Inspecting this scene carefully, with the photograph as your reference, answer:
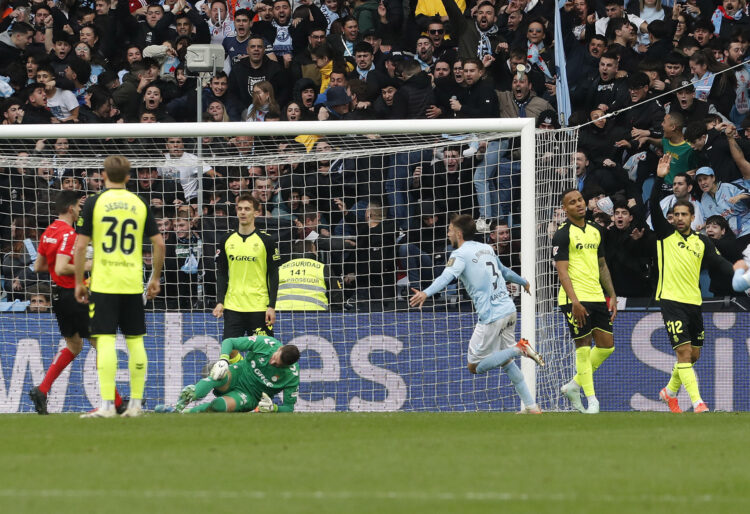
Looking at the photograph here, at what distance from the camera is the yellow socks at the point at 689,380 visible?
41.6 ft

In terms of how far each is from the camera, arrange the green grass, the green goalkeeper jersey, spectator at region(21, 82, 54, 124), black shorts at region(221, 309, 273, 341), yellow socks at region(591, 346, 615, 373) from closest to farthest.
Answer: the green grass, the green goalkeeper jersey, black shorts at region(221, 309, 273, 341), yellow socks at region(591, 346, 615, 373), spectator at region(21, 82, 54, 124)

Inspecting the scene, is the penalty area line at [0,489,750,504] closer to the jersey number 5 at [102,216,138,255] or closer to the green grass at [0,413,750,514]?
the green grass at [0,413,750,514]

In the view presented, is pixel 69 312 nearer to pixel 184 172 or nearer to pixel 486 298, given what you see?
pixel 486 298

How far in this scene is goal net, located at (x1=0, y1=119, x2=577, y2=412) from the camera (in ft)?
48.4

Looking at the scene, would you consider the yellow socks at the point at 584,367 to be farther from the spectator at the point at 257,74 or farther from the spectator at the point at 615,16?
the spectator at the point at 257,74

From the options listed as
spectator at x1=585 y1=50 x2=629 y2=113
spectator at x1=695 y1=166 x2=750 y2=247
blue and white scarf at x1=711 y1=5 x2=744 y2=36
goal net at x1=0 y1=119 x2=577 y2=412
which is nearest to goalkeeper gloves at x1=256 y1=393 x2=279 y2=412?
goal net at x1=0 y1=119 x2=577 y2=412

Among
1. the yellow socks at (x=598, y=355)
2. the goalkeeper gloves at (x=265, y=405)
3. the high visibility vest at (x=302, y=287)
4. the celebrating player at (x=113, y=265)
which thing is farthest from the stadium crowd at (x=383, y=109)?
the celebrating player at (x=113, y=265)

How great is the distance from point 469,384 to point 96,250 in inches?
228

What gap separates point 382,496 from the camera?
256 inches

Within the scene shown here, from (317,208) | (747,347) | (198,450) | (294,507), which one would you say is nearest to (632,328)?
(747,347)

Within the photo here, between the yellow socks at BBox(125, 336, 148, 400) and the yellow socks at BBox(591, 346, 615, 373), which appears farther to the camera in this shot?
the yellow socks at BBox(591, 346, 615, 373)

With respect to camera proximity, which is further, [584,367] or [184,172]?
[184,172]

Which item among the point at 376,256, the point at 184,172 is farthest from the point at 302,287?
the point at 184,172

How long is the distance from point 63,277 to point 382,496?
247 inches
